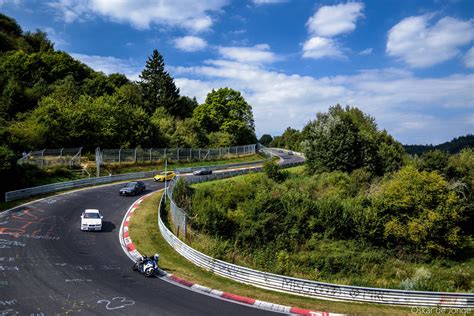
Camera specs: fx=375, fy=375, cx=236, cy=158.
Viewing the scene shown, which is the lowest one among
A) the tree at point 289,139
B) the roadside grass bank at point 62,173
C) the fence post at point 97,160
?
the roadside grass bank at point 62,173

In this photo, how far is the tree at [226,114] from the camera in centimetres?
9300

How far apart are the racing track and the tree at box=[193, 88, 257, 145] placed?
208 ft

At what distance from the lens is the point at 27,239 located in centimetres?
2538

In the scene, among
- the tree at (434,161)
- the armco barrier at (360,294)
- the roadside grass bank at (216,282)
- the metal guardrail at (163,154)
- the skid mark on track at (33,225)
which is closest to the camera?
the roadside grass bank at (216,282)

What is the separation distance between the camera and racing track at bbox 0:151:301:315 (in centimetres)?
1614

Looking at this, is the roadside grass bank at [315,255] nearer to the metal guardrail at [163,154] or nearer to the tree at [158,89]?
the metal guardrail at [163,154]

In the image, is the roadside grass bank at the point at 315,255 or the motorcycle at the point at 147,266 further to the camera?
the roadside grass bank at the point at 315,255

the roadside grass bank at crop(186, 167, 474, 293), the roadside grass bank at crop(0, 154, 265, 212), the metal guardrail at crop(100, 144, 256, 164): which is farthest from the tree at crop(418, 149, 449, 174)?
the metal guardrail at crop(100, 144, 256, 164)

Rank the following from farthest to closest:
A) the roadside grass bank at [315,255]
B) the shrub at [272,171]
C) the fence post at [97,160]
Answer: the shrub at [272,171]
the fence post at [97,160]
the roadside grass bank at [315,255]

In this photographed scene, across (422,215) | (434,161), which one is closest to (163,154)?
(434,161)

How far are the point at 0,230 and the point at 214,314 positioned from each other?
1916 centimetres

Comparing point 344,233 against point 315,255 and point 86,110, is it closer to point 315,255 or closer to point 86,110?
point 315,255

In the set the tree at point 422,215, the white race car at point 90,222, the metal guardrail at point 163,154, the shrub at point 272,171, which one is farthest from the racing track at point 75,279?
the shrub at point 272,171

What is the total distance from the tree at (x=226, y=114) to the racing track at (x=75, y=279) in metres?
63.5
